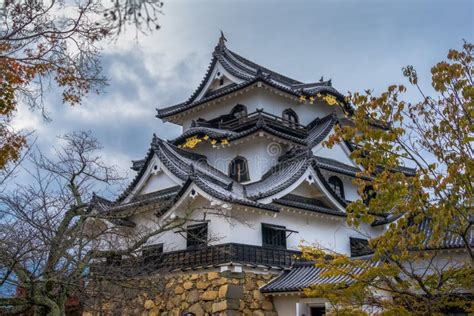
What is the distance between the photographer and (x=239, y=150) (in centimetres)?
2036

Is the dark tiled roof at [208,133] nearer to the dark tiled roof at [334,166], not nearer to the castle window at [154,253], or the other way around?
the dark tiled roof at [334,166]

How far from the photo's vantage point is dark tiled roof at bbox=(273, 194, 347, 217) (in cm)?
1656

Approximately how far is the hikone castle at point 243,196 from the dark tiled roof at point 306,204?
0.06 metres

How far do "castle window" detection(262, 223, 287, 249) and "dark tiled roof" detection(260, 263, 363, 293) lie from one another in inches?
39.7

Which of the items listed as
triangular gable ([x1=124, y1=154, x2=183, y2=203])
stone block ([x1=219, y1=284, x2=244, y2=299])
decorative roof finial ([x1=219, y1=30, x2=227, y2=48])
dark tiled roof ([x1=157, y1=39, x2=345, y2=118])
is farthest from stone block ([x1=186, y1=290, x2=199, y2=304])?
decorative roof finial ([x1=219, y1=30, x2=227, y2=48])

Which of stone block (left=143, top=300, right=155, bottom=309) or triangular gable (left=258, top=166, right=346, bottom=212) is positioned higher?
triangular gable (left=258, top=166, right=346, bottom=212)

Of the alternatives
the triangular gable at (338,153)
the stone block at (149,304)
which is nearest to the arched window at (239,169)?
the triangular gable at (338,153)

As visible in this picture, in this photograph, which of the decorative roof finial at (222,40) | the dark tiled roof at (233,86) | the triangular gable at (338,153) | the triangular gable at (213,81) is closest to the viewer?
the triangular gable at (338,153)

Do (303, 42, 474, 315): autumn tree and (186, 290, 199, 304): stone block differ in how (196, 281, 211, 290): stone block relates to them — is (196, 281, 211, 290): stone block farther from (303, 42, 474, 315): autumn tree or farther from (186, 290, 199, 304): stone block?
(303, 42, 474, 315): autumn tree

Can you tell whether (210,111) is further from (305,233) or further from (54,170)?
(54,170)

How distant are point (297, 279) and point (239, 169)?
21.2 feet

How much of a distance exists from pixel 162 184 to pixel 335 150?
8375mm

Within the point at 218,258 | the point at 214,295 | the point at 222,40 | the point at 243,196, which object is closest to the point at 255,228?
the point at 243,196

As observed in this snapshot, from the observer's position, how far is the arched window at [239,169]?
64.9ft
